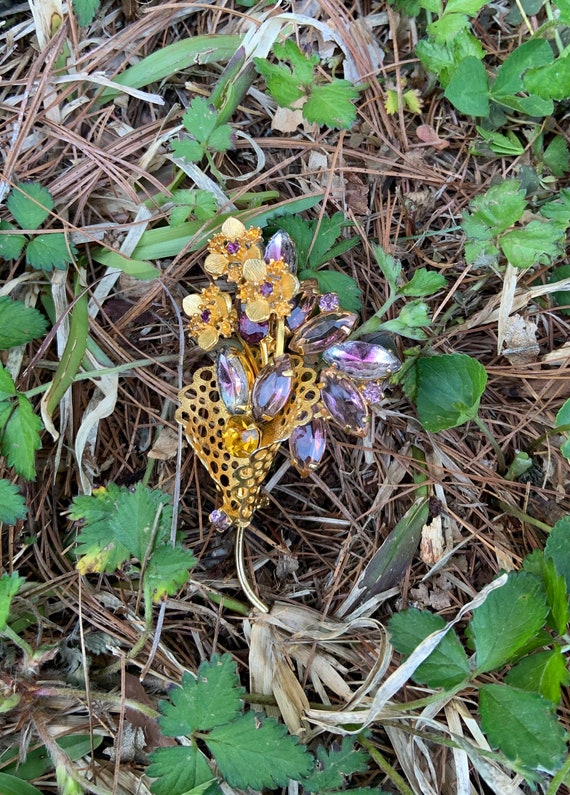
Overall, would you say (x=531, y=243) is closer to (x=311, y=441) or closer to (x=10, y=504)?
(x=311, y=441)

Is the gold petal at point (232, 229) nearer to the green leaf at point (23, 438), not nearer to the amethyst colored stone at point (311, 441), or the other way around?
the amethyst colored stone at point (311, 441)

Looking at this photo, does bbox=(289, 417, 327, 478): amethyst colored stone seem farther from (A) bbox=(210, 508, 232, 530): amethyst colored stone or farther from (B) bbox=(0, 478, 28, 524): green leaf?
(B) bbox=(0, 478, 28, 524): green leaf

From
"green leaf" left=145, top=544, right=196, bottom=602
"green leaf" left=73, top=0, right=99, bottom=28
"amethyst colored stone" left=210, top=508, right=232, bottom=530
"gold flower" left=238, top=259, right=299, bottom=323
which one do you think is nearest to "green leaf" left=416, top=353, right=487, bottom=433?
"gold flower" left=238, top=259, right=299, bottom=323

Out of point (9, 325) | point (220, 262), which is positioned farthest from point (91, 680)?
point (220, 262)

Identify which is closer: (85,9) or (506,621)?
(506,621)

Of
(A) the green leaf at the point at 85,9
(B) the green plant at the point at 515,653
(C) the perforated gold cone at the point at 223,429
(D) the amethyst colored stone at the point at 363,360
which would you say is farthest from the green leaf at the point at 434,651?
(A) the green leaf at the point at 85,9

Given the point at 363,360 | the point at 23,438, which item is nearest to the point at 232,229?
the point at 363,360
